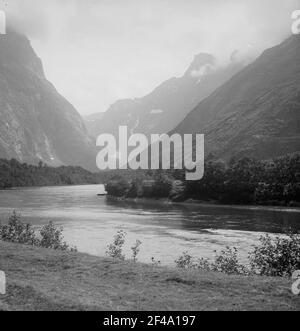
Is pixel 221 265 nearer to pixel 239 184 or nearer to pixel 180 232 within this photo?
pixel 180 232

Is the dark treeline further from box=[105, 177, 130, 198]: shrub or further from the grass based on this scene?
the grass

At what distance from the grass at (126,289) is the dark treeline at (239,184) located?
4154 inches

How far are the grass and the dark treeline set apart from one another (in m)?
106

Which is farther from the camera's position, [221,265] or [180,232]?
[180,232]

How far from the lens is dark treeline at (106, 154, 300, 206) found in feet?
420

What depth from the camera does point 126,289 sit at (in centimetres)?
1900

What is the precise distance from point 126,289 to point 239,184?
125 m

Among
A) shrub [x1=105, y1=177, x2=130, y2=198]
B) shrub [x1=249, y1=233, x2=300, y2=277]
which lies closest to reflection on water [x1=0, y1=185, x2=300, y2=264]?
shrub [x1=249, y1=233, x2=300, y2=277]

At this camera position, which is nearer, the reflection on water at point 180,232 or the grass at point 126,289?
the grass at point 126,289

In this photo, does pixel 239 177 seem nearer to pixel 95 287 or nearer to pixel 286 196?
pixel 286 196

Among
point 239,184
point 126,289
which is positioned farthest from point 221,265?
point 239,184

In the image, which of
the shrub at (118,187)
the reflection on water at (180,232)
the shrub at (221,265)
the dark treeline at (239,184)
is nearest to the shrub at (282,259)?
the shrub at (221,265)

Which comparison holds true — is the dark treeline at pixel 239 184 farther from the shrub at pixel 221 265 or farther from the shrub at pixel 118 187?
the shrub at pixel 221 265

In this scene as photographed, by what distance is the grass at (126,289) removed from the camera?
1644 cm
